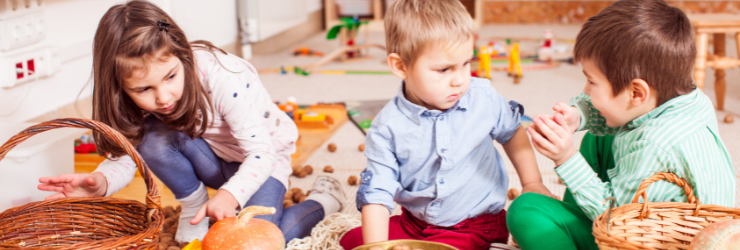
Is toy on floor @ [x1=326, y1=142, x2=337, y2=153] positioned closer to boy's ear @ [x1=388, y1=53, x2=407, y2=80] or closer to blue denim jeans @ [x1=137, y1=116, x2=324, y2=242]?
blue denim jeans @ [x1=137, y1=116, x2=324, y2=242]

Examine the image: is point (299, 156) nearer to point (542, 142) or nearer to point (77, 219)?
point (77, 219)

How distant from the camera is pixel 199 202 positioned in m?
1.06

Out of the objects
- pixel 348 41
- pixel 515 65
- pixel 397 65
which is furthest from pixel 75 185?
pixel 348 41

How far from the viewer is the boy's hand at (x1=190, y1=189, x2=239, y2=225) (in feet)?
2.71

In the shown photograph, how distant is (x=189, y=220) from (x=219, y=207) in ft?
0.84

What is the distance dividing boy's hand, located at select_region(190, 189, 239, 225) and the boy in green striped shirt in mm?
442

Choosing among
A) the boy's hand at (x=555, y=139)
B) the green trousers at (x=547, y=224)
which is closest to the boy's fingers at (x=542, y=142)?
the boy's hand at (x=555, y=139)

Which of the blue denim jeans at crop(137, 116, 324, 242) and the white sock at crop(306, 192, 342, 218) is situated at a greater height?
the blue denim jeans at crop(137, 116, 324, 242)

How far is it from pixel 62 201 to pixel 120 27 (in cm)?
29

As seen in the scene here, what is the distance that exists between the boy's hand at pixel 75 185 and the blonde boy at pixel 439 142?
44 cm

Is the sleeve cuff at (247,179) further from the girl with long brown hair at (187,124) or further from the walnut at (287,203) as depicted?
the walnut at (287,203)

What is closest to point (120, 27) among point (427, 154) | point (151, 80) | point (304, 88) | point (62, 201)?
point (151, 80)

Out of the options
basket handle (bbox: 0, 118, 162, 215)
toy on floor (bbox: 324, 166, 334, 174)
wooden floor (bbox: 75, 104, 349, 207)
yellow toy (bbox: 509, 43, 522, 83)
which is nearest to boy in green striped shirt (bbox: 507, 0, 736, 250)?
basket handle (bbox: 0, 118, 162, 215)

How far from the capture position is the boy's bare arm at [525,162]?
0.88 meters
